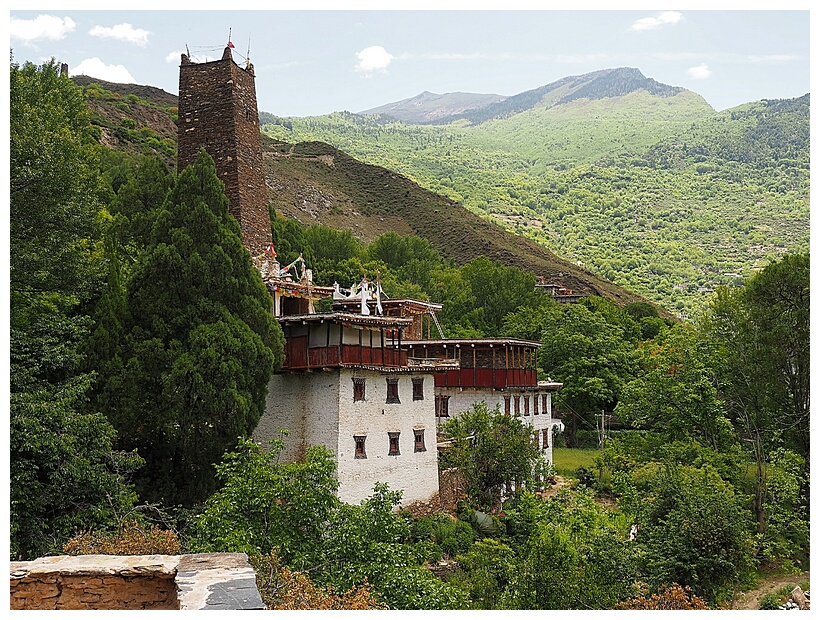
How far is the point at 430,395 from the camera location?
2816 centimetres

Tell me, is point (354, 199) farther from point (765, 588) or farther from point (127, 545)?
point (127, 545)

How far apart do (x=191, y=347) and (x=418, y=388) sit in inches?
378

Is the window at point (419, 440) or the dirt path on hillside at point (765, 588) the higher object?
the window at point (419, 440)

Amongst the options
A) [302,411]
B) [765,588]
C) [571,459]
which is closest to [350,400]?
[302,411]

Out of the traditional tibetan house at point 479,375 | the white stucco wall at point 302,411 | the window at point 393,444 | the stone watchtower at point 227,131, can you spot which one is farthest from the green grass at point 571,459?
the stone watchtower at point 227,131

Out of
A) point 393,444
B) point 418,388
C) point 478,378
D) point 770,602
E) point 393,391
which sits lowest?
point 770,602

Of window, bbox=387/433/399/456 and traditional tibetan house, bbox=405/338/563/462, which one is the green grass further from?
window, bbox=387/433/399/456

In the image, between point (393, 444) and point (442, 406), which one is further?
point (442, 406)

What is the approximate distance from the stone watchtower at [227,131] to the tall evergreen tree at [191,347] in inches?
203

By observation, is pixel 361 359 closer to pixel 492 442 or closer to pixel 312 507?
pixel 492 442

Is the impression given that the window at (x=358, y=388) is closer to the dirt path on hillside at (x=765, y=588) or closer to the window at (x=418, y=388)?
the window at (x=418, y=388)

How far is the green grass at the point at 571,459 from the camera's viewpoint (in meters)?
37.5

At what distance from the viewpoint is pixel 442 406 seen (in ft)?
105

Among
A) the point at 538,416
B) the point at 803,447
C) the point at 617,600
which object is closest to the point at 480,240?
the point at 538,416
